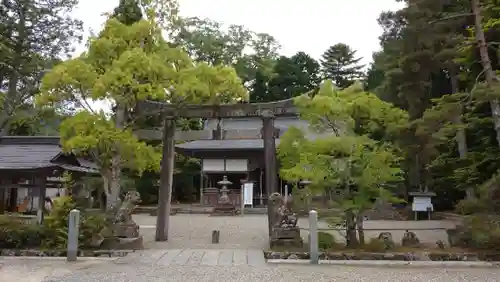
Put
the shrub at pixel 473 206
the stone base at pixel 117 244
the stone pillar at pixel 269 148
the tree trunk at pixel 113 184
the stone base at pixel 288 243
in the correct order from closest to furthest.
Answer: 1. the shrub at pixel 473 206
2. the stone base at pixel 288 243
3. the stone base at pixel 117 244
4. the tree trunk at pixel 113 184
5. the stone pillar at pixel 269 148

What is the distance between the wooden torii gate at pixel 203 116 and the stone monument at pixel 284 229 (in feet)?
3.91

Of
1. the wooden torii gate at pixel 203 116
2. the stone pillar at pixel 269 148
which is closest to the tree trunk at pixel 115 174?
the wooden torii gate at pixel 203 116

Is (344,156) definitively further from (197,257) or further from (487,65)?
(487,65)

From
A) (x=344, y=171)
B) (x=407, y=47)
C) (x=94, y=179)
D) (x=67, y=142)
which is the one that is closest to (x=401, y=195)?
(x=407, y=47)

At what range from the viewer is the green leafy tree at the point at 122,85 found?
32.4 feet

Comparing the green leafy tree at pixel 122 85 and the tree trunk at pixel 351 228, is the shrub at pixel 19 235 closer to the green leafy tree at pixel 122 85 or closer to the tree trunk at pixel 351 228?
the green leafy tree at pixel 122 85

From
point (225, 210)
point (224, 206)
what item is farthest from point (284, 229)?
point (224, 206)

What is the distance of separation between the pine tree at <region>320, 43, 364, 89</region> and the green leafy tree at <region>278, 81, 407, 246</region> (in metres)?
33.0

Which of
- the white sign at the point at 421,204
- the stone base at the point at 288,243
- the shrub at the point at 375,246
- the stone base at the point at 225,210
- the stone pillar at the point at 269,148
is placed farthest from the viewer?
the stone base at the point at 225,210

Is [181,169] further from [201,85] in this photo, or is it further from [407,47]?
[201,85]

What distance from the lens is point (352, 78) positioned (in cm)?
4172

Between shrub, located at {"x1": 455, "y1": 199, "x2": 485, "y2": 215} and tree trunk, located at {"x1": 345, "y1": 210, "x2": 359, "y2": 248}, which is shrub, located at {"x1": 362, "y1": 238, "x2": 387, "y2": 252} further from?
shrub, located at {"x1": 455, "y1": 199, "x2": 485, "y2": 215}

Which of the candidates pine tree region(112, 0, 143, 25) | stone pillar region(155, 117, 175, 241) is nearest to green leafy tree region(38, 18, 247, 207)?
stone pillar region(155, 117, 175, 241)

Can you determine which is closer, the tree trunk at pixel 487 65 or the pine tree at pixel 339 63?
the tree trunk at pixel 487 65
